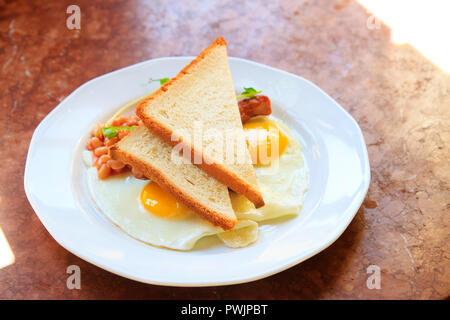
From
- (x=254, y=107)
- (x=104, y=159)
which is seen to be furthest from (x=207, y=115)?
(x=104, y=159)

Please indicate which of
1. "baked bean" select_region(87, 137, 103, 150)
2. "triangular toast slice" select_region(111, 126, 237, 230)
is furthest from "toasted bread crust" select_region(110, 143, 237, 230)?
"baked bean" select_region(87, 137, 103, 150)

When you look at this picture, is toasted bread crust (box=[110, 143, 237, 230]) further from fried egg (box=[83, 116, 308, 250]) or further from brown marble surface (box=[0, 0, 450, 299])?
brown marble surface (box=[0, 0, 450, 299])

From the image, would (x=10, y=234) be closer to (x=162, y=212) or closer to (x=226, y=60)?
(x=162, y=212)

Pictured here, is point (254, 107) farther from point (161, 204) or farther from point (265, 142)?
point (161, 204)

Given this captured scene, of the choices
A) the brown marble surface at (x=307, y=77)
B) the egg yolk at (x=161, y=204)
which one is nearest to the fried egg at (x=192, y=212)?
the egg yolk at (x=161, y=204)

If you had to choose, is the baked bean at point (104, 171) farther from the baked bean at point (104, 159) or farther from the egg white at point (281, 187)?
the egg white at point (281, 187)
